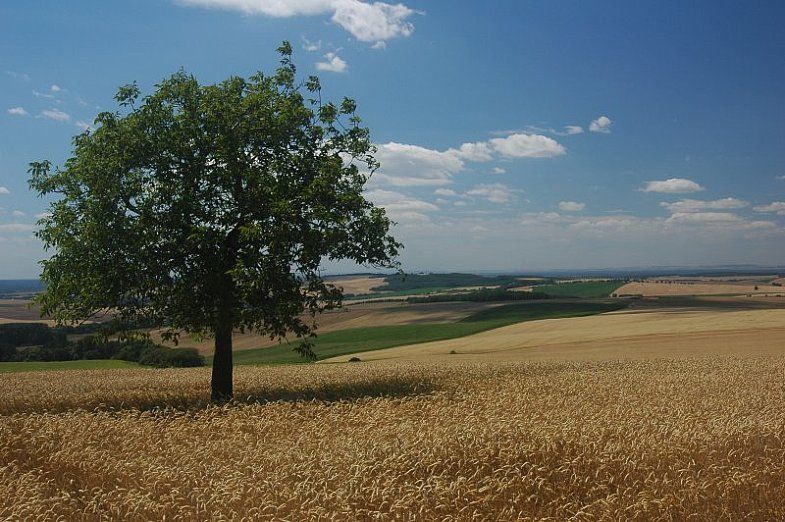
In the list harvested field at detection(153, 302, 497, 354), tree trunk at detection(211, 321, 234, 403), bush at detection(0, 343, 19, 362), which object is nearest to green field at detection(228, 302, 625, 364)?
harvested field at detection(153, 302, 497, 354)

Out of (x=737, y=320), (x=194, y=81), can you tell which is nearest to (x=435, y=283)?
(x=737, y=320)

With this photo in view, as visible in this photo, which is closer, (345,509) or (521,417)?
(345,509)

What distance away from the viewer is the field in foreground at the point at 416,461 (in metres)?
6.25

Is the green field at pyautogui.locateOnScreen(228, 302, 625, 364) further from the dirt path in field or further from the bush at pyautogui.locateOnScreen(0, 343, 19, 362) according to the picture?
the bush at pyautogui.locateOnScreen(0, 343, 19, 362)

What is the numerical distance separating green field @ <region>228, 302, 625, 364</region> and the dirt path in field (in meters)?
4.28

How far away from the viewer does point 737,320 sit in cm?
4816

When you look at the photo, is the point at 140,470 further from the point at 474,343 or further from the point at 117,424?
the point at 474,343

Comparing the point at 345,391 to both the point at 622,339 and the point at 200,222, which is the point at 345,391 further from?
the point at 622,339

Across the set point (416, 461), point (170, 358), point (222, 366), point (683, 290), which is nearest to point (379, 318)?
point (170, 358)

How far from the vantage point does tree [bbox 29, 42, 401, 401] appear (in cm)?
1520

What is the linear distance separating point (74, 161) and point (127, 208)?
84.8 inches

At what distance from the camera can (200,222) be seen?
1580 centimetres

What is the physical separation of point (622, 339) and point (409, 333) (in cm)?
2438

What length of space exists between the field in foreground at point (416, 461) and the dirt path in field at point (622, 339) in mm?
19744
